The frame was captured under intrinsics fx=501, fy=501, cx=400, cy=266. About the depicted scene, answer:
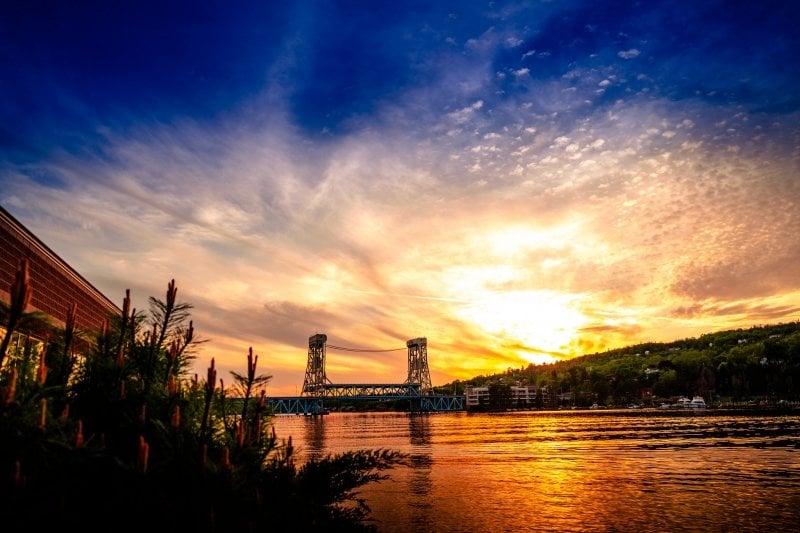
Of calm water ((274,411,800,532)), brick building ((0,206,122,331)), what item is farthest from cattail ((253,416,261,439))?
brick building ((0,206,122,331))

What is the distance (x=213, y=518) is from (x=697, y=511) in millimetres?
16433

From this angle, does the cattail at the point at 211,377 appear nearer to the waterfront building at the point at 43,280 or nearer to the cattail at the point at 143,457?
the cattail at the point at 143,457

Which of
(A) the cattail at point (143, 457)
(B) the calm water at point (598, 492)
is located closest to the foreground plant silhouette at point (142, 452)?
(A) the cattail at point (143, 457)

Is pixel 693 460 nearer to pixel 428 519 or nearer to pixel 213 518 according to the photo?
pixel 428 519

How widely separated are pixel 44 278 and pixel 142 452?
499 inches

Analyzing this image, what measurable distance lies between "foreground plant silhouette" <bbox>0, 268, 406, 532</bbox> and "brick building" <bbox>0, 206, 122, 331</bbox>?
365 cm

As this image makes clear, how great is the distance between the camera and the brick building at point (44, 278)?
12.5 metres

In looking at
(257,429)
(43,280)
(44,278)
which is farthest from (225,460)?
(44,278)

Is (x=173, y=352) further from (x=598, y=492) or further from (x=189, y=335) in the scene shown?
(x=598, y=492)

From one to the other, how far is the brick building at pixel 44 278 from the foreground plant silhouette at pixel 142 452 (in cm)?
365

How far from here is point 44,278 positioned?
1479 cm

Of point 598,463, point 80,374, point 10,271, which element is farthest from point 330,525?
point 598,463

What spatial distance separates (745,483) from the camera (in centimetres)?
2112

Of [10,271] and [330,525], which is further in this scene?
[10,271]
